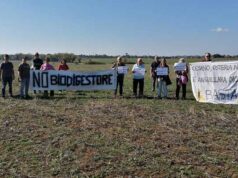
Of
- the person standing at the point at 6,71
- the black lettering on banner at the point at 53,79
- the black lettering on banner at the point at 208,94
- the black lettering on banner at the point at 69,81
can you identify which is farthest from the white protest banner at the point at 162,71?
the person standing at the point at 6,71

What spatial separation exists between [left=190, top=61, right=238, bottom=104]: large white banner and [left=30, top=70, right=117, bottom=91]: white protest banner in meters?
4.14

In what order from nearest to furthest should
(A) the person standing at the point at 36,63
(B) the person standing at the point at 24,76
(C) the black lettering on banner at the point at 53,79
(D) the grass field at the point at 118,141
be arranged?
1. (D) the grass field at the point at 118,141
2. (B) the person standing at the point at 24,76
3. (C) the black lettering on banner at the point at 53,79
4. (A) the person standing at the point at 36,63

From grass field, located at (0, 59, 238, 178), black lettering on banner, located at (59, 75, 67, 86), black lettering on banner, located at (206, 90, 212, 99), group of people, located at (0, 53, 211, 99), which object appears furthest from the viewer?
black lettering on banner, located at (59, 75, 67, 86)

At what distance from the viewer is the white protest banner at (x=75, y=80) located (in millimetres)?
20891

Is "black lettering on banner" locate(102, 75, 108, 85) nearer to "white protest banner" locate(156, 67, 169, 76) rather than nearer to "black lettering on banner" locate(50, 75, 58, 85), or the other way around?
"black lettering on banner" locate(50, 75, 58, 85)

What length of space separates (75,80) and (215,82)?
22.4 feet

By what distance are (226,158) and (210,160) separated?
14.7 inches

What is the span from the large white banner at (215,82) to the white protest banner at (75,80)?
4143mm

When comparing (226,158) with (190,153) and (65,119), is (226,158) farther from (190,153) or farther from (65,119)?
(65,119)

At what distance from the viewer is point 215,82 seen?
18.5 m

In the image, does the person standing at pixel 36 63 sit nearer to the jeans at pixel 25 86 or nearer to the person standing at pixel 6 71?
the jeans at pixel 25 86

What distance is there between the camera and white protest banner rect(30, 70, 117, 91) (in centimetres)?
2089

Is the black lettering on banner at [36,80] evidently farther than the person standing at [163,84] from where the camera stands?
Yes

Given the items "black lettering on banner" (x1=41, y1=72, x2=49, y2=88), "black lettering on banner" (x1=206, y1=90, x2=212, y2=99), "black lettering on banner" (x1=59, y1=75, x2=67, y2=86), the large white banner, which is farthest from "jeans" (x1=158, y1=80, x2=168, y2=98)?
"black lettering on banner" (x1=41, y1=72, x2=49, y2=88)
